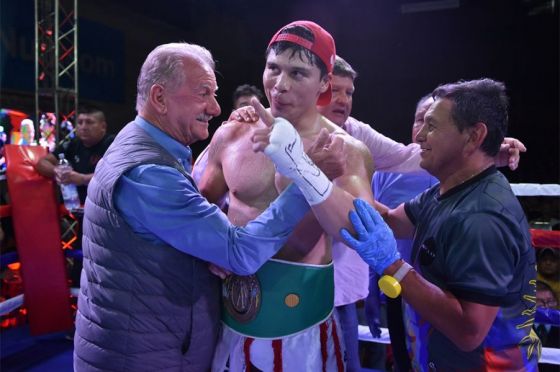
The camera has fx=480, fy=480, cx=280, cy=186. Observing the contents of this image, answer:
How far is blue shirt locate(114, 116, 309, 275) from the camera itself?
129 cm

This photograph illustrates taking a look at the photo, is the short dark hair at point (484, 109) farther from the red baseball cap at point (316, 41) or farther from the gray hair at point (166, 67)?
the gray hair at point (166, 67)

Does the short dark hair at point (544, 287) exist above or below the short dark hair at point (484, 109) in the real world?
below

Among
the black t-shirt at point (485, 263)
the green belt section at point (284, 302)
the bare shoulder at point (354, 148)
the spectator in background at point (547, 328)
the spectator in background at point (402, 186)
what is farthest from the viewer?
the spectator in background at point (547, 328)

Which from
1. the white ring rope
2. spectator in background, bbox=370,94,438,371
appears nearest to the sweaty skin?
spectator in background, bbox=370,94,438,371

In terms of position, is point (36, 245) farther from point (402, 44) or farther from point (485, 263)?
point (402, 44)

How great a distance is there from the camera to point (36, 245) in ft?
11.0

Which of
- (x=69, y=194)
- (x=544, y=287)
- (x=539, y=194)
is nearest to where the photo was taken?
(x=539, y=194)

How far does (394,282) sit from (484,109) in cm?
55

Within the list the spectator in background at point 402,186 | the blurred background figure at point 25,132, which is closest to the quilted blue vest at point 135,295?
the spectator in background at point 402,186

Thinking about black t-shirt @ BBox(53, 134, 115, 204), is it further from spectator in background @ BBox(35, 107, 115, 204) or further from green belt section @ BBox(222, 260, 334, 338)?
green belt section @ BBox(222, 260, 334, 338)

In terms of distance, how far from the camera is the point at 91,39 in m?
7.18

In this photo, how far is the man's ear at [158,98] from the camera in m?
1.45

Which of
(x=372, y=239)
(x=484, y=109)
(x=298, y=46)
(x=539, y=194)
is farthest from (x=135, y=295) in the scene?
(x=539, y=194)

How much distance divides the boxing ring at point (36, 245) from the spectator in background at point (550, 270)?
3.38 metres
